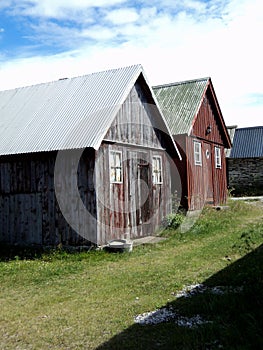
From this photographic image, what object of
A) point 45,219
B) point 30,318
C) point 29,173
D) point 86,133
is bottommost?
point 30,318

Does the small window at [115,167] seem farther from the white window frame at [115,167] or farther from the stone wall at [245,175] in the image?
the stone wall at [245,175]

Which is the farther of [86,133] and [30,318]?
[86,133]

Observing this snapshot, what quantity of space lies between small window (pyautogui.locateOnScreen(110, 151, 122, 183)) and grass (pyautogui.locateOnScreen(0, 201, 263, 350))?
2297 mm

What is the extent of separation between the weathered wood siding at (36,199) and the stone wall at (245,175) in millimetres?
22388

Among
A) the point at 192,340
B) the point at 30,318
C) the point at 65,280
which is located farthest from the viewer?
the point at 65,280

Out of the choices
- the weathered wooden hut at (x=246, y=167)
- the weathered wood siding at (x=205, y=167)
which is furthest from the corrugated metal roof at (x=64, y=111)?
the weathered wooden hut at (x=246, y=167)

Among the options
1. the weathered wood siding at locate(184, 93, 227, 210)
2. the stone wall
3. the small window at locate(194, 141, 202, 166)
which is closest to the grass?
the weathered wood siding at locate(184, 93, 227, 210)

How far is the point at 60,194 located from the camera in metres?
Answer: 13.3

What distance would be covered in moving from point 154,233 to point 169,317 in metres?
9.73

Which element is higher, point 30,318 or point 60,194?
point 60,194

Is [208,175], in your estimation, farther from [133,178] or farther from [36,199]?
[36,199]

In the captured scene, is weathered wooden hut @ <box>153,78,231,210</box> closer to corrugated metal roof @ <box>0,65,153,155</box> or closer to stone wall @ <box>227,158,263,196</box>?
corrugated metal roof @ <box>0,65,153,155</box>

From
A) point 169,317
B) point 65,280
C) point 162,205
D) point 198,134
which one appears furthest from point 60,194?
point 198,134

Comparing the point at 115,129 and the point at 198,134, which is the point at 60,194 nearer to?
the point at 115,129
